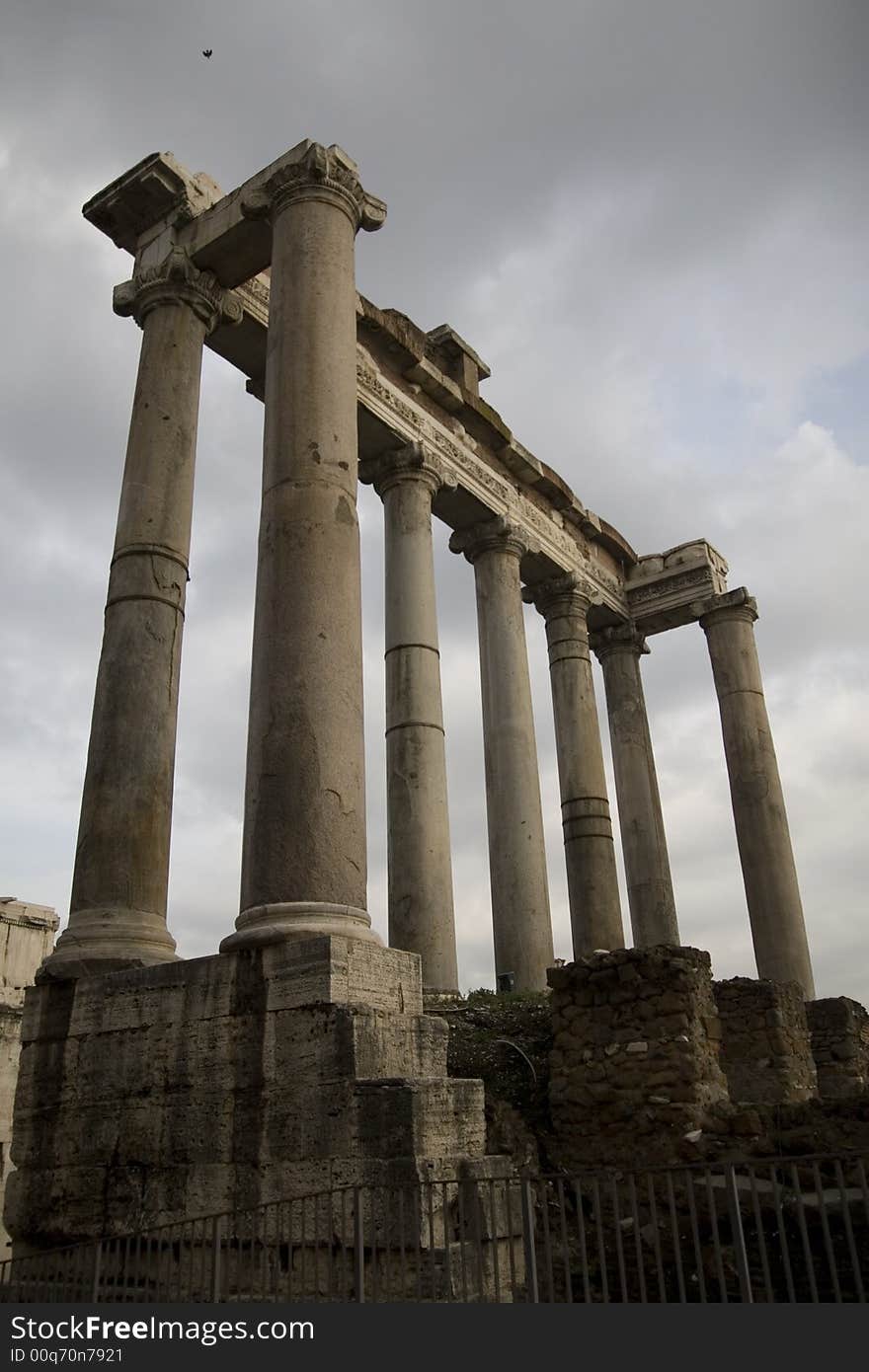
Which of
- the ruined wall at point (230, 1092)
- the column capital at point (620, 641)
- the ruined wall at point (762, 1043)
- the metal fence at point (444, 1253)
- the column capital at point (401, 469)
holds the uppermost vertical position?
the column capital at point (620, 641)

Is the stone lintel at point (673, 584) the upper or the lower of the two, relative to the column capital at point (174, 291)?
upper

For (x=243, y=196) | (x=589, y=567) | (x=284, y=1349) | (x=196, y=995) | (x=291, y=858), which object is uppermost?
(x=589, y=567)

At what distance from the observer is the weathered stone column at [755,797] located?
20469 mm

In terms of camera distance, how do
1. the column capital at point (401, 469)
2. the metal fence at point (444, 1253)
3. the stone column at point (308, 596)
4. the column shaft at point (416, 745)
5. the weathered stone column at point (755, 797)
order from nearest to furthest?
the metal fence at point (444, 1253), the stone column at point (308, 596), the column shaft at point (416, 745), the column capital at point (401, 469), the weathered stone column at point (755, 797)

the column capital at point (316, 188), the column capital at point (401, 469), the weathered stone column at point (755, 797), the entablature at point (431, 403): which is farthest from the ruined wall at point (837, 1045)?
the column capital at point (316, 188)

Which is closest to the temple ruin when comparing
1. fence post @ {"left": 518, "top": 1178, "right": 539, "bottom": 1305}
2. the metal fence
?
the metal fence

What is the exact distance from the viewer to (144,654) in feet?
37.3

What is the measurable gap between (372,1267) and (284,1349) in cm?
147

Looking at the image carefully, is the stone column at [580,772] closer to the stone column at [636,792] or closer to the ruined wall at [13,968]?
the stone column at [636,792]

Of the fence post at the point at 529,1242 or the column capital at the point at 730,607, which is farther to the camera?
the column capital at the point at 730,607

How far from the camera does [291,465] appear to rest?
10008 mm

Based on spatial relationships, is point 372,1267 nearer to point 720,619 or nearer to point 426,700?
point 426,700

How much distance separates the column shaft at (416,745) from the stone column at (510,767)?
197cm

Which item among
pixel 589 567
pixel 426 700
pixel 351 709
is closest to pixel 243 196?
pixel 351 709
